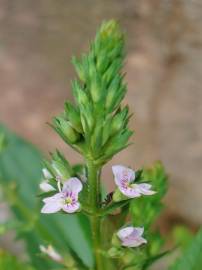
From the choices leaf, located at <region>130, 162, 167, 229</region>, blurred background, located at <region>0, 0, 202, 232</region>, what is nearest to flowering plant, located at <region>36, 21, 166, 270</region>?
leaf, located at <region>130, 162, 167, 229</region>

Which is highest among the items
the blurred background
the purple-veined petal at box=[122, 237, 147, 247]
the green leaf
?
the blurred background

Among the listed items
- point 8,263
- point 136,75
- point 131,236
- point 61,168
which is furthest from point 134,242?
point 136,75

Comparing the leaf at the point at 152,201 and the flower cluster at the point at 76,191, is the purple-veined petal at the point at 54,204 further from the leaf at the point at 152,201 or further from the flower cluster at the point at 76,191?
the leaf at the point at 152,201

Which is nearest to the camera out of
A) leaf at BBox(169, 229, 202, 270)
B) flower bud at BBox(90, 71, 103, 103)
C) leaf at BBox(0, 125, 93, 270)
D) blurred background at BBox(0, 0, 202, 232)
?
flower bud at BBox(90, 71, 103, 103)

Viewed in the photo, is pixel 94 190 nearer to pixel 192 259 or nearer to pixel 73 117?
pixel 73 117

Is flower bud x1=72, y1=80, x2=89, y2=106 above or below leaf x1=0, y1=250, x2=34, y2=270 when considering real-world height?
above

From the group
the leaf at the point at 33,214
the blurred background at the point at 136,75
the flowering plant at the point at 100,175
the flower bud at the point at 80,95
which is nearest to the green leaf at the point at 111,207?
the flowering plant at the point at 100,175

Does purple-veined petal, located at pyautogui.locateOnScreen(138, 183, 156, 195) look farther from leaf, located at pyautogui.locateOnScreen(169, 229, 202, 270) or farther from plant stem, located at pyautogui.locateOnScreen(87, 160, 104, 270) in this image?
leaf, located at pyautogui.locateOnScreen(169, 229, 202, 270)
